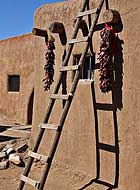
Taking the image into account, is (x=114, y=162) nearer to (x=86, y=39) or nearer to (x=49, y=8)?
(x=86, y=39)

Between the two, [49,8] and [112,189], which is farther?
[49,8]

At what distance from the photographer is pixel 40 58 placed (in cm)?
900

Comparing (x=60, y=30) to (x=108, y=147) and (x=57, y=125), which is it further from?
(x=108, y=147)

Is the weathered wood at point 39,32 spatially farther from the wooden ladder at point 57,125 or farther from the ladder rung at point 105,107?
the ladder rung at point 105,107

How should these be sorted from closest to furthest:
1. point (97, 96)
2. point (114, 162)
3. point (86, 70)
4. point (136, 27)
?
point (136, 27) < point (114, 162) < point (97, 96) < point (86, 70)

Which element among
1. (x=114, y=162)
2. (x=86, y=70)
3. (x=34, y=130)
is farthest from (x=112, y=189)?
(x=34, y=130)

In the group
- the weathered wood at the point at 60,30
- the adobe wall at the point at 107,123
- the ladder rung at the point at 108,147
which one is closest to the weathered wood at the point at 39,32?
the adobe wall at the point at 107,123

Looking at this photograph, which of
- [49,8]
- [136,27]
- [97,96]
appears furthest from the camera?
[49,8]

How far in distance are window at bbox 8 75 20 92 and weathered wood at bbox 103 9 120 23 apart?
10258 millimetres

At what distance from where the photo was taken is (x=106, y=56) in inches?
248

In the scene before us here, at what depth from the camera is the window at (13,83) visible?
16344 millimetres

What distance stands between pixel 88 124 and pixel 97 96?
0.57m

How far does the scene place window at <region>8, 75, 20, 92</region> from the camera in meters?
16.3

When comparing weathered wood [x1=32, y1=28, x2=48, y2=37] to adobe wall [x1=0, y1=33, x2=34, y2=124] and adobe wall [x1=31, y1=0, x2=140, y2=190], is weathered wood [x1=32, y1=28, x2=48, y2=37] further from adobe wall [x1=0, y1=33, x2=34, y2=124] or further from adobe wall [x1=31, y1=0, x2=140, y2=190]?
adobe wall [x1=0, y1=33, x2=34, y2=124]
